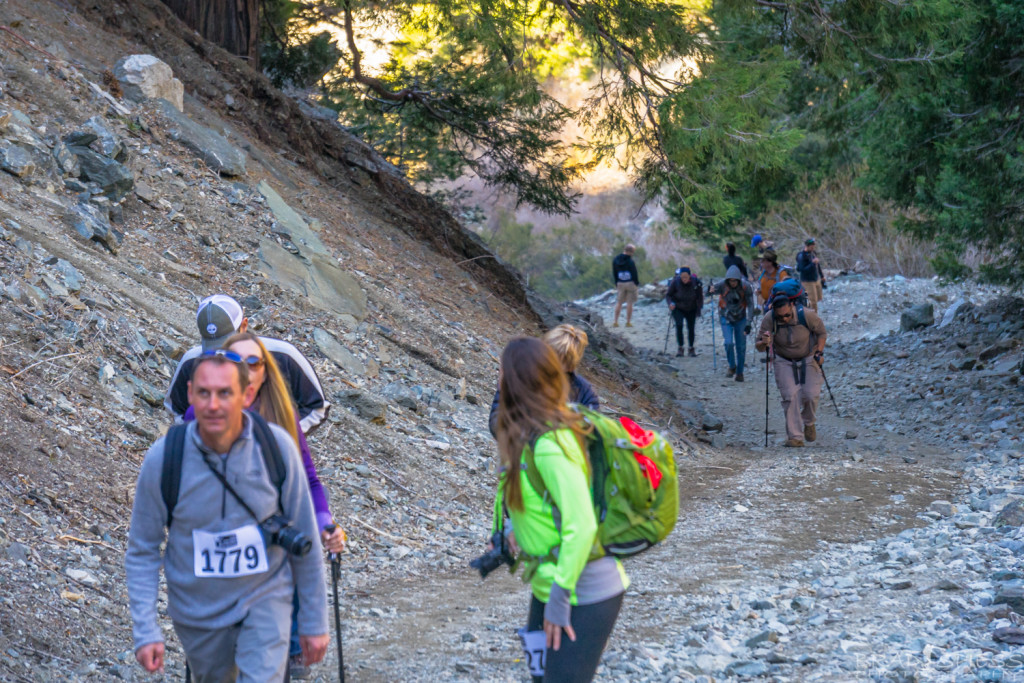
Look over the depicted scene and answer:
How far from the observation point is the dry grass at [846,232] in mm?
28422

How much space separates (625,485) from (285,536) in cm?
104

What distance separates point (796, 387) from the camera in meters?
11.2

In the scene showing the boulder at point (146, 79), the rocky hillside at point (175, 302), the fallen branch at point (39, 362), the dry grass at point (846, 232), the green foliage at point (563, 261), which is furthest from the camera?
the green foliage at point (563, 261)

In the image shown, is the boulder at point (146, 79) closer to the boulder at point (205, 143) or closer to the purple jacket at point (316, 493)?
the boulder at point (205, 143)

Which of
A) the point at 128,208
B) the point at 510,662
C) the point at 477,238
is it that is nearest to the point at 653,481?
the point at 510,662

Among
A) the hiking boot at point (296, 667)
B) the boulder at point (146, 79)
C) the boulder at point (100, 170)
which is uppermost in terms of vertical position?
the boulder at point (146, 79)

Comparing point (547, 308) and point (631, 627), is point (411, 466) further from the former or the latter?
point (547, 308)

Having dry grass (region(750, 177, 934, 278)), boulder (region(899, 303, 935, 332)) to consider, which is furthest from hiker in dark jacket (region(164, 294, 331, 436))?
dry grass (region(750, 177, 934, 278))

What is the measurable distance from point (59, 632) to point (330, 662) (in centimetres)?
126

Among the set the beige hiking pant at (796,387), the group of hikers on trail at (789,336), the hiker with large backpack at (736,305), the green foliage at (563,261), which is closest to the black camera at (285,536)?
the group of hikers on trail at (789,336)

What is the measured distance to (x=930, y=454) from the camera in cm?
1100

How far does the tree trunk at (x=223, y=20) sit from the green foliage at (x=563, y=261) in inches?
1142

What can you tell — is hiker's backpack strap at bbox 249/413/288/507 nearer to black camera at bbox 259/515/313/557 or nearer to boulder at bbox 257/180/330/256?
black camera at bbox 259/515/313/557

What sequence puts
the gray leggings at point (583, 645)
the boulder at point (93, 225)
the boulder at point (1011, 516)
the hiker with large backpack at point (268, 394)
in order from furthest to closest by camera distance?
the boulder at point (93, 225) → the boulder at point (1011, 516) → the hiker with large backpack at point (268, 394) → the gray leggings at point (583, 645)
